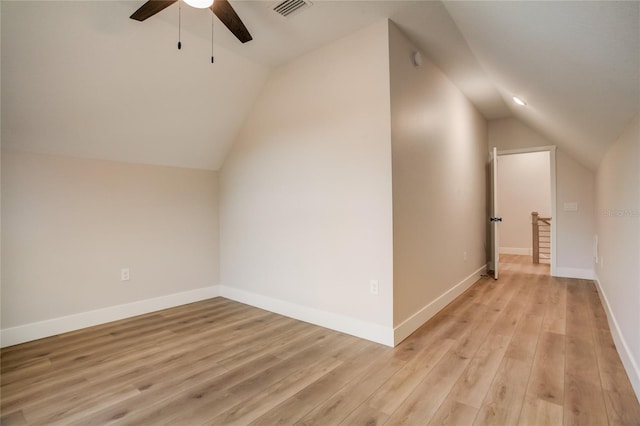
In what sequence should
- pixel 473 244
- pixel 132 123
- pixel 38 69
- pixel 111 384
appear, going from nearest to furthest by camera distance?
pixel 111 384
pixel 38 69
pixel 132 123
pixel 473 244

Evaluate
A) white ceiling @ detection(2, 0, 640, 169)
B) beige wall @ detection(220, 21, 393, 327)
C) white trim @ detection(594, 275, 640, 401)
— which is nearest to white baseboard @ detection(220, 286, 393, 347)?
beige wall @ detection(220, 21, 393, 327)

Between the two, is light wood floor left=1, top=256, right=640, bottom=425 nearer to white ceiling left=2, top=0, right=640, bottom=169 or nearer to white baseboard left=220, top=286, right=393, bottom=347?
white baseboard left=220, top=286, right=393, bottom=347

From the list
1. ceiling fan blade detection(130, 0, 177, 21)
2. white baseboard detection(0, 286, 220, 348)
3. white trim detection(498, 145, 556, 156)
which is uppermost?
ceiling fan blade detection(130, 0, 177, 21)

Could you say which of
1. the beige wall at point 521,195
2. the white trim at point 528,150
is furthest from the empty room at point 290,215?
the beige wall at point 521,195

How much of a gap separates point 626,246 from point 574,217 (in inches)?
127

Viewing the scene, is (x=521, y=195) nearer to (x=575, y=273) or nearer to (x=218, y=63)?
(x=575, y=273)

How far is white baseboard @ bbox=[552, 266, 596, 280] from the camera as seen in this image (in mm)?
4688

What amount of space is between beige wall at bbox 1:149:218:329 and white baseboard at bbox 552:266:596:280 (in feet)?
17.2

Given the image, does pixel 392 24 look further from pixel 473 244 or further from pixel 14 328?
pixel 14 328

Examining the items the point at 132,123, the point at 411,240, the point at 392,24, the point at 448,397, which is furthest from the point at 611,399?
the point at 132,123

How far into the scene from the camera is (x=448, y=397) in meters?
1.77

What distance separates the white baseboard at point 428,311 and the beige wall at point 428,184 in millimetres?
28

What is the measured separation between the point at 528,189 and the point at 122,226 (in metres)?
8.03

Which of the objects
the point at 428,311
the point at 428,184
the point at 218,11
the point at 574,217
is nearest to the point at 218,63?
the point at 218,11
